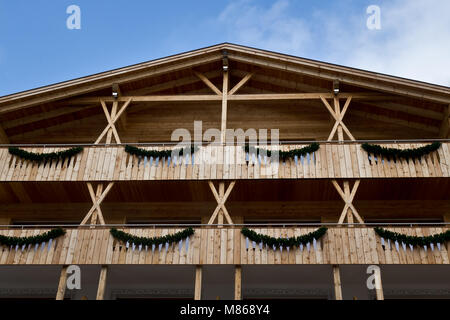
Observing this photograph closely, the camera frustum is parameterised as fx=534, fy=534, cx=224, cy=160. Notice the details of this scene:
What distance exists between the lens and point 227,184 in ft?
57.1

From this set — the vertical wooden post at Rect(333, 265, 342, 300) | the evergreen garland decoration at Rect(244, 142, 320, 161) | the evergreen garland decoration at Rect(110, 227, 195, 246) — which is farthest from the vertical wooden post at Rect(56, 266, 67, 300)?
the vertical wooden post at Rect(333, 265, 342, 300)

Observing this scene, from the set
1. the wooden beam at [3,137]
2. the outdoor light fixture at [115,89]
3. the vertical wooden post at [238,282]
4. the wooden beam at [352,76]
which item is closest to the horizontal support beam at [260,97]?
the wooden beam at [352,76]

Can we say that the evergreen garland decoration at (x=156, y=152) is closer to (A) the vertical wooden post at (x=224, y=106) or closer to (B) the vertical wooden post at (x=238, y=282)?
(A) the vertical wooden post at (x=224, y=106)

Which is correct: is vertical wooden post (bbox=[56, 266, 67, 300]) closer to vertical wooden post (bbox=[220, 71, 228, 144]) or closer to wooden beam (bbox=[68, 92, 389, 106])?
vertical wooden post (bbox=[220, 71, 228, 144])

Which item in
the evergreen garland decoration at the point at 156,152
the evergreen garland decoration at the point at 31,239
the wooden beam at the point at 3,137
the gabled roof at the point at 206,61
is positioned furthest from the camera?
the wooden beam at the point at 3,137

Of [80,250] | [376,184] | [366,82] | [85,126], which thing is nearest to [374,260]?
[376,184]

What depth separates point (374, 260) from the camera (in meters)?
15.0

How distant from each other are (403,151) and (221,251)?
6660mm

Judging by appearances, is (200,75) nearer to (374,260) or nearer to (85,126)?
(85,126)

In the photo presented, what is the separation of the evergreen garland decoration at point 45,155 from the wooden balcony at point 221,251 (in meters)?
2.78

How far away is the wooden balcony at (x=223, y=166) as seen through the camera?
16.9 metres

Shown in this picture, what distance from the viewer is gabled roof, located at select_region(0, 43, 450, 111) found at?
18453mm

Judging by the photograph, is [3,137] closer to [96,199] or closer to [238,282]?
[96,199]
